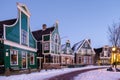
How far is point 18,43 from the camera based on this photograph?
35406 mm

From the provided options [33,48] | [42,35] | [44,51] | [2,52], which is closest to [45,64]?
[44,51]

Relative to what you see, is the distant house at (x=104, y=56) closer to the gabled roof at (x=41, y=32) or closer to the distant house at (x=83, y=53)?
the distant house at (x=83, y=53)

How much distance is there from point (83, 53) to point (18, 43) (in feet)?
139

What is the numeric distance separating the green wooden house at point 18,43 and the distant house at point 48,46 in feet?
31.2

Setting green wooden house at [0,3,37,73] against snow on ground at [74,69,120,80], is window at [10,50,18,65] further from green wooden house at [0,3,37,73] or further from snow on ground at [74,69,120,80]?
snow on ground at [74,69,120,80]

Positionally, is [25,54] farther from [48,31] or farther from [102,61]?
[102,61]

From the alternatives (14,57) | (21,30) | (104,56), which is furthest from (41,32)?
(104,56)

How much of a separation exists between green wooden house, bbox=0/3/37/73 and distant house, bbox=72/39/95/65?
105 feet

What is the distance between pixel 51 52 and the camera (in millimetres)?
53125

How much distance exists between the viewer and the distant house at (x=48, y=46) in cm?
5269

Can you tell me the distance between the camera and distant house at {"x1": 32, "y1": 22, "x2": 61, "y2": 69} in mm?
52688

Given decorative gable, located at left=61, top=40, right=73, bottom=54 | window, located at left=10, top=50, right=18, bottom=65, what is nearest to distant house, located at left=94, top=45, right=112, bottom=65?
decorative gable, located at left=61, top=40, right=73, bottom=54

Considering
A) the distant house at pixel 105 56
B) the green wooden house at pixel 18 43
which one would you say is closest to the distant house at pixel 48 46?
the green wooden house at pixel 18 43

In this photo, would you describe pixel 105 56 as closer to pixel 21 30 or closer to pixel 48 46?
pixel 48 46
